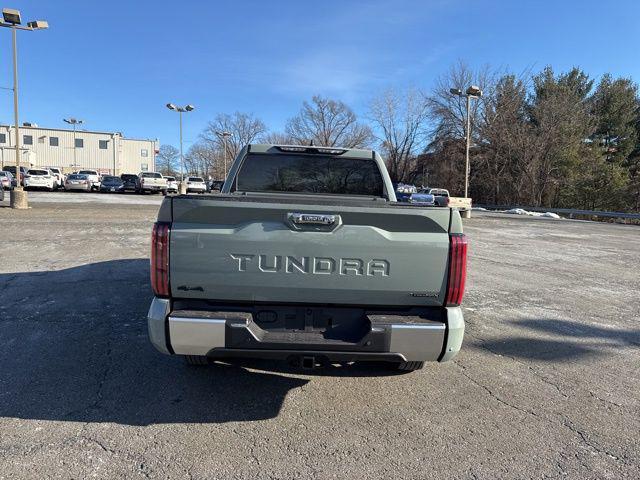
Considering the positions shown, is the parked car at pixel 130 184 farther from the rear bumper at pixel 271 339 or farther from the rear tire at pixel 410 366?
the rear bumper at pixel 271 339

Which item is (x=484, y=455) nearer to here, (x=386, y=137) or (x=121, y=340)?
(x=121, y=340)

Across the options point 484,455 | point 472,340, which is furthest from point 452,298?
point 472,340

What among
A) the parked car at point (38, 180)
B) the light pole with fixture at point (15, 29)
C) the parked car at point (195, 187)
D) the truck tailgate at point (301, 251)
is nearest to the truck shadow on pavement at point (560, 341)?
the truck tailgate at point (301, 251)

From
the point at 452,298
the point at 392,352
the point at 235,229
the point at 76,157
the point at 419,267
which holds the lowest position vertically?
the point at 392,352

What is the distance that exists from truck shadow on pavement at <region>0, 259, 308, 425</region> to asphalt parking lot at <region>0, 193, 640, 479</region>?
16 millimetres

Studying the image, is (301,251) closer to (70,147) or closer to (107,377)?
(107,377)

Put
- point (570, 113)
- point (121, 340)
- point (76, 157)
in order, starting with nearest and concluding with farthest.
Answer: point (121, 340), point (570, 113), point (76, 157)

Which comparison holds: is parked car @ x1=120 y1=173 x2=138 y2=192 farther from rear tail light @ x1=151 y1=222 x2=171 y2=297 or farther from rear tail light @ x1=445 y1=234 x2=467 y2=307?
rear tail light @ x1=445 y1=234 x2=467 y2=307

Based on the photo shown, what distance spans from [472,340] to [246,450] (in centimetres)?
310

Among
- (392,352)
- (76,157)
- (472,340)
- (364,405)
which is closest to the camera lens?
(392,352)

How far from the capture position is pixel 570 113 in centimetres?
4294

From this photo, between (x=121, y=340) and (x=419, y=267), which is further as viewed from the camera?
(x=121, y=340)

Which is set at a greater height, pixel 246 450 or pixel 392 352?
pixel 392 352

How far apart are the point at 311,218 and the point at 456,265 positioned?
1017mm
